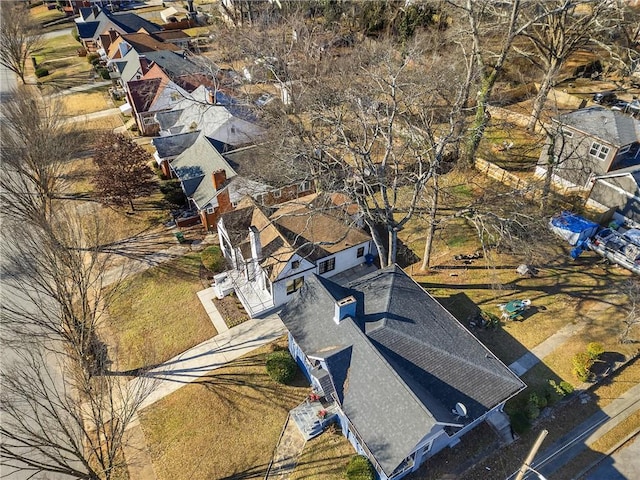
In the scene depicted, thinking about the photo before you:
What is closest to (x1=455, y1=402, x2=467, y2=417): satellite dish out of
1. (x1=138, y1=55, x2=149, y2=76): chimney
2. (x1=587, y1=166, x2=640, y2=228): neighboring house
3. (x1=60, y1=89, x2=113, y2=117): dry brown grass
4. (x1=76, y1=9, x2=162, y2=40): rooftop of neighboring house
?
(x1=587, y1=166, x2=640, y2=228): neighboring house

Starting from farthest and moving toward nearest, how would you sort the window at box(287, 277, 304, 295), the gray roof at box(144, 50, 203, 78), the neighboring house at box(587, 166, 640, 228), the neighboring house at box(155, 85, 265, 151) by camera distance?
the gray roof at box(144, 50, 203, 78) → the neighboring house at box(155, 85, 265, 151) → the neighboring house at box(587, 166, 640, 228) → the window at box(287, 277, 304, 295)

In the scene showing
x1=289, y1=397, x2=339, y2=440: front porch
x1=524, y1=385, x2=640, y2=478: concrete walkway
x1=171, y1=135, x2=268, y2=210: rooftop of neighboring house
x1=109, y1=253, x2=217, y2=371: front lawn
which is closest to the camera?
x1=524, y1=385, x2=640, y2=478: concrete walkway

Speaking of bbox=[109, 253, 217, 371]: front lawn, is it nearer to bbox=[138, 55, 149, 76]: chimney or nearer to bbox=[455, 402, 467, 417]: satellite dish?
bbox=[455, 402, 467, 417]: satellite dish

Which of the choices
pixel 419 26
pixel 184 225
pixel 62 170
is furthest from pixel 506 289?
pixel 419 26

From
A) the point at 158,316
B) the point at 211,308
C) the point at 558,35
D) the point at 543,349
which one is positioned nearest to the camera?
the point at 543,349

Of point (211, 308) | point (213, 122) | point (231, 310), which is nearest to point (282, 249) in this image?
point (231, 310)

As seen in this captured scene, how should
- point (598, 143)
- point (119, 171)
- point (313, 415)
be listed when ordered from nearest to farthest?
point (313, 415), point (598, 143), point (119, 171)

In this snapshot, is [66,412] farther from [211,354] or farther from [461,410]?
[461,410]
